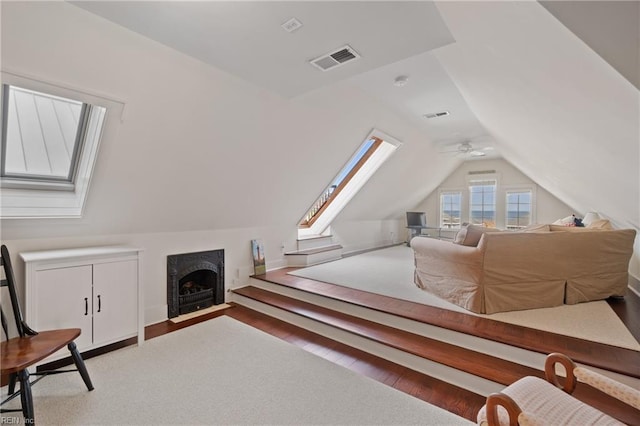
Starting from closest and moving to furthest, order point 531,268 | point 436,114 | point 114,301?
point 114,301
point 531,268
point 436,114

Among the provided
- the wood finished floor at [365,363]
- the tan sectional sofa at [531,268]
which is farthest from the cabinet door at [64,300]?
the tan sectional sofa at [531,268]

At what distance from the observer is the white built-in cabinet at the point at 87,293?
85.4 inches

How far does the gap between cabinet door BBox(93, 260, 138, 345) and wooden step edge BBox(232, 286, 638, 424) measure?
1.56 meters

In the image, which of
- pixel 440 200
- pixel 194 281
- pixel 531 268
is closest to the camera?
pixel 531 268

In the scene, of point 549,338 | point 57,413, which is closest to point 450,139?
A: point 549,338

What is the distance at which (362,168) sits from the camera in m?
5.75

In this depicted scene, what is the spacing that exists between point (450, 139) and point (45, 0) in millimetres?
6373

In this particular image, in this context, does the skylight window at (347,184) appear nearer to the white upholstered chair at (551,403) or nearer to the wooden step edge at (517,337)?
the wooden step edge at (517,337)

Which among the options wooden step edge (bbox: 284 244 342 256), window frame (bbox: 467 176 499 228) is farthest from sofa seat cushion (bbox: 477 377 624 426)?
window frame (bbox: 467 176 499 228)

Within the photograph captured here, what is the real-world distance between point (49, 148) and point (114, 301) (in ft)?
4.99

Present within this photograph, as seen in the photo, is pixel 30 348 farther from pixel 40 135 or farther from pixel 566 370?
pixel 566 370

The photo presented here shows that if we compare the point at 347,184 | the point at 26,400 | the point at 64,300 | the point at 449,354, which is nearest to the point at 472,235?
the point at 449,354

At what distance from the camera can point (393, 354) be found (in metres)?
2.47

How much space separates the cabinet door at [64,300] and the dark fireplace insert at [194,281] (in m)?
1.08
